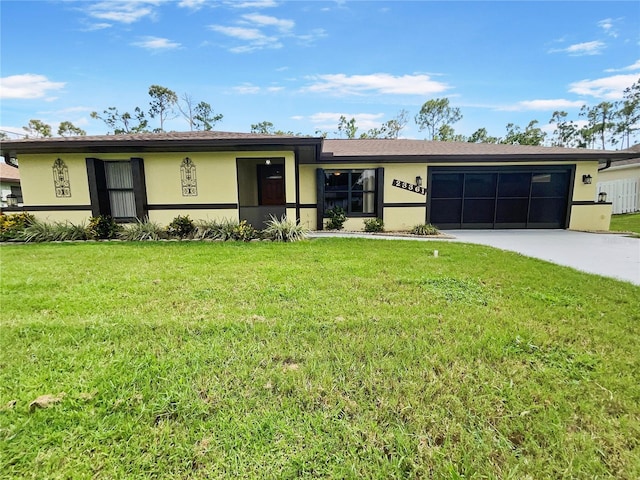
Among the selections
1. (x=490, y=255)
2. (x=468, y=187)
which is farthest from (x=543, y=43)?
(x=490, y=255)

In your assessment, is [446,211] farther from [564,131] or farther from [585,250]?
[564,131]

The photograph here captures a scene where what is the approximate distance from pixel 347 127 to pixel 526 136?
19.7 metres

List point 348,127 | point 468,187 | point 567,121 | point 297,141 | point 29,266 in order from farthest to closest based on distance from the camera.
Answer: point 567,121 < point 348,127 < point 468,187 < point 297,141 < point 29,266

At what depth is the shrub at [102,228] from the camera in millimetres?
8578

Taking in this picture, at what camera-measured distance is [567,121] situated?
34750 mm

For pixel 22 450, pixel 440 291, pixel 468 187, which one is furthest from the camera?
pixel 468 187

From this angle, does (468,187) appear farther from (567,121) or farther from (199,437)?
(567,121)

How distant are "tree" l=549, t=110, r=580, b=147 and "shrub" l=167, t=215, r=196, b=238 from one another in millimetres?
43346

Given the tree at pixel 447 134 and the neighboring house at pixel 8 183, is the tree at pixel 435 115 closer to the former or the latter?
the tree at pixel 447 134

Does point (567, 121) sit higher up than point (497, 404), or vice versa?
point (567, 121)

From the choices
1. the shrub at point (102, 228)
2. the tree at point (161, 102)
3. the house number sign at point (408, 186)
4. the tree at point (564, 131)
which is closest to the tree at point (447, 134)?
the tree at point (564, 131)

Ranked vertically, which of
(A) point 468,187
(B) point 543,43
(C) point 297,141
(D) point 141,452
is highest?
(B) point 543,43

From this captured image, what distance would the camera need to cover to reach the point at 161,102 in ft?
98.7

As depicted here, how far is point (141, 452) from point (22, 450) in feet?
2.03
